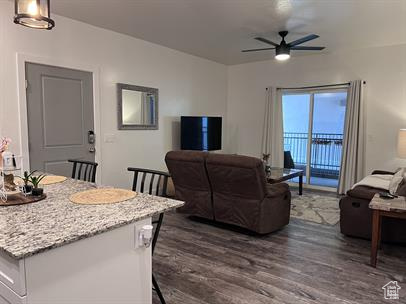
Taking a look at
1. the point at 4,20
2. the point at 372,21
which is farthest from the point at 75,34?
the point at 372,21

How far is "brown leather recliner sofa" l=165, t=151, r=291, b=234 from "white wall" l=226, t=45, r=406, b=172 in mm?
2853

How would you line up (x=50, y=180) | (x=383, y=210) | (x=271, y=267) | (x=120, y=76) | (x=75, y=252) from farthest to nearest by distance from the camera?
1. (x=120, y=76)
2. (x=271, y=267)
3. (x=383, y=210)
4. (x=50, y=180)
5. (x=75, y=252)

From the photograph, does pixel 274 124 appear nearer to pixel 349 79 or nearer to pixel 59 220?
pixel 349 79

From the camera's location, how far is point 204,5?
353cm

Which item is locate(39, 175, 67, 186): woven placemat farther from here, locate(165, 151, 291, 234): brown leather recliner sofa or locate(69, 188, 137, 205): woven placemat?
locate(165, 151, 291, 234): brown leather recliner sofa

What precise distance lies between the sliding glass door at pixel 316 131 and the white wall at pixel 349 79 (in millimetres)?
330

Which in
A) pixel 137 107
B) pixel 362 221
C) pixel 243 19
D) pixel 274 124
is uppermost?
pixel 243 19

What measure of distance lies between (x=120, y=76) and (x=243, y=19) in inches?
81.1

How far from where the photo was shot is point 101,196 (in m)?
1.83

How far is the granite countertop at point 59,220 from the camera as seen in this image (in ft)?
3.79

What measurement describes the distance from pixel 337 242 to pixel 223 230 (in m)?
1.32

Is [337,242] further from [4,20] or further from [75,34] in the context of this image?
[4,20]

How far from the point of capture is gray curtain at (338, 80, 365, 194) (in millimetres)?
5410

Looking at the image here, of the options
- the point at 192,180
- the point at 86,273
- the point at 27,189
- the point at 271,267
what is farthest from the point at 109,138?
the point at 86,273
